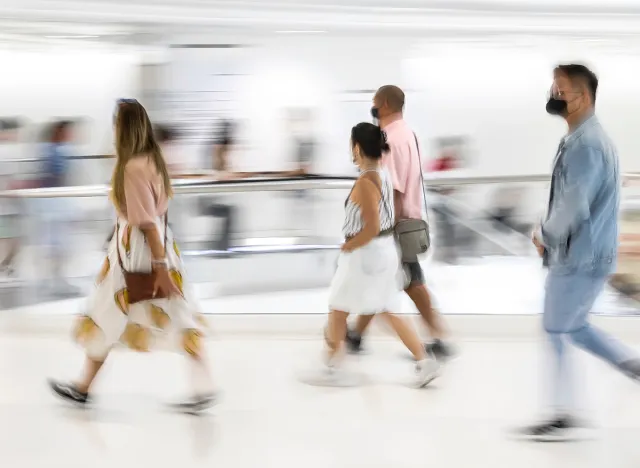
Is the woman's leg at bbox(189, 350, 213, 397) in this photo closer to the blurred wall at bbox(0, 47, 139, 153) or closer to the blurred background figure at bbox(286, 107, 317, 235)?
the blurred background figure at bbox(286, 107, 317, 235)

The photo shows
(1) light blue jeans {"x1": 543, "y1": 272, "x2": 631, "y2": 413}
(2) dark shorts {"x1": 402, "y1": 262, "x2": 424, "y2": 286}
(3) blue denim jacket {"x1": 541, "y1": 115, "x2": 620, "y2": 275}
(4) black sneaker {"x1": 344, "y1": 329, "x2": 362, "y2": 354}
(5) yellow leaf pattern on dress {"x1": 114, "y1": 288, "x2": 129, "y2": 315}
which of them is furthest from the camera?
(4) black sneaker {"x1": 344, "y1": 329, "x2": 362, "y2": 354}

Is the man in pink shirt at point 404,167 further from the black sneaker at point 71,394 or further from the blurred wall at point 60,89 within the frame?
the blurred wall at point 60,89

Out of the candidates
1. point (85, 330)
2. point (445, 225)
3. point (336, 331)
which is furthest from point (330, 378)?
point (445, 225)

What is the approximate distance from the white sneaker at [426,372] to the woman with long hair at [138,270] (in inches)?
38.3

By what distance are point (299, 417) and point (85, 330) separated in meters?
0.97

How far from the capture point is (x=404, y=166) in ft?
12.1

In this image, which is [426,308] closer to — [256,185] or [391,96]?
[391,96]

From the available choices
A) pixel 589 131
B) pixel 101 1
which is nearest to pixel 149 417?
pixel 589 131

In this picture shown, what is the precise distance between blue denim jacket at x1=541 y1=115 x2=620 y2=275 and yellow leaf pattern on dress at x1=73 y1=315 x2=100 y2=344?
6.06ft

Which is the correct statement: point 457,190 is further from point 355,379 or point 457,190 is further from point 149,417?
point 149,417

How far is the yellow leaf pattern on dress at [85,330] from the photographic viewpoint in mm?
3168

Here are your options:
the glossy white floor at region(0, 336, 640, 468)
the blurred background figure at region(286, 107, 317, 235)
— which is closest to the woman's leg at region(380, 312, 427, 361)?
the glossy white floor at region(0, 336, 640, 468)

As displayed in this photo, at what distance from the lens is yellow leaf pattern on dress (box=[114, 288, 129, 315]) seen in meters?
3.10

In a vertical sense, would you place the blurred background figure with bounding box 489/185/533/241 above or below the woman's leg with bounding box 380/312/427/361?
above
